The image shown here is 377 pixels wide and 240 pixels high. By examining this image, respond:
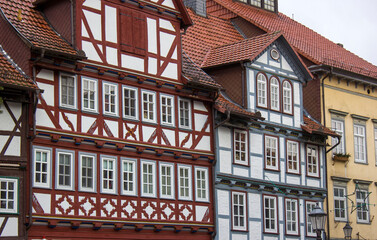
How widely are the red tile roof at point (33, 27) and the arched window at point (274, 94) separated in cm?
1202

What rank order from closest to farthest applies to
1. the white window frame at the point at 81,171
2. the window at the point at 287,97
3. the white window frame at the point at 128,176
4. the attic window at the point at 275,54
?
the white window frame at the point at 81,171 → the white window frame at the point at 128,176 → the attic window at the point at 275,54 → the window at the point at 287,97

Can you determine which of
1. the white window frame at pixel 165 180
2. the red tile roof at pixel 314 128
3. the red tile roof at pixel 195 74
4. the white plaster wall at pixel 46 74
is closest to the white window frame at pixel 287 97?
the red tile roof at pixel 314 128

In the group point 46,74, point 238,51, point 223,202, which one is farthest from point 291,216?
point 46,74

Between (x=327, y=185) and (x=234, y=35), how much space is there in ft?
28.9

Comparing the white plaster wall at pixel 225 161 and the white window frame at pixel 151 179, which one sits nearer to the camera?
the white window frame at pixel 151 179

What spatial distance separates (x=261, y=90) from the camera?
40812 millimetres

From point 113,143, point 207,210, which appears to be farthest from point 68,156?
point 207,210

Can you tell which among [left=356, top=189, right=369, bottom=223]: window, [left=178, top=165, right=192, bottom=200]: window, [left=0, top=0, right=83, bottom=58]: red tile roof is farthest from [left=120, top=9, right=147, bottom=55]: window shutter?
[left=356, top=189, right=369, bottom=223]: window

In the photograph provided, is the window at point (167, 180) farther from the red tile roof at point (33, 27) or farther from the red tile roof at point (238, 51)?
the red tile roof at point (238, 51)

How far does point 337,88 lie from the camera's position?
4688 cm

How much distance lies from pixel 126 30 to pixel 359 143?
17990 mm

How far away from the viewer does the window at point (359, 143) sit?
4766 centimetres

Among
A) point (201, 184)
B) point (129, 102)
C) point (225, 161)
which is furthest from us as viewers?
point (225, 161)

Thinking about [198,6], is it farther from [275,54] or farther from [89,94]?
[89,94]
